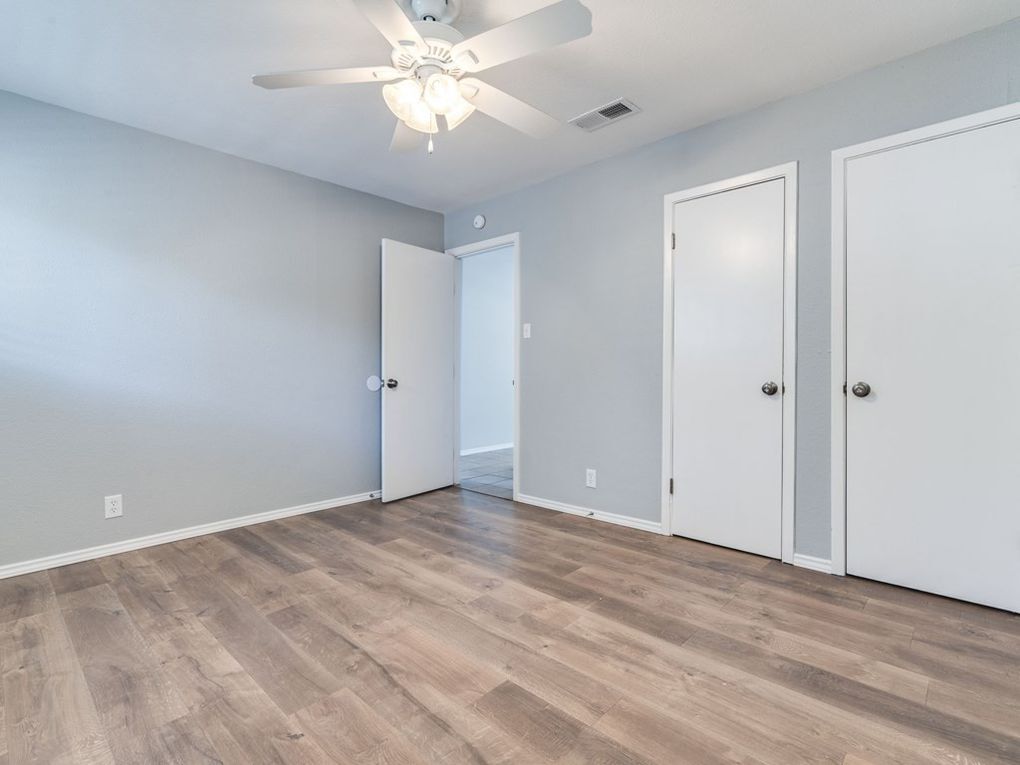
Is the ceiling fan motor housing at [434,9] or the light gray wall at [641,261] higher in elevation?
the ceiling fan motor housing at [434,9]

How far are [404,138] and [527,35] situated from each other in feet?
2.80

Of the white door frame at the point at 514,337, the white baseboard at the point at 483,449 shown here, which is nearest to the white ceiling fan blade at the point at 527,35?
the white door frame at the point at 514,337

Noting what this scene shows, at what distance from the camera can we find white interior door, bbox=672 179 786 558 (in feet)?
8.44

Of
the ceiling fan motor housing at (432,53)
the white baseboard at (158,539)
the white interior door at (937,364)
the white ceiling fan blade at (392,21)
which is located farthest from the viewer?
the white baseboard at (158,539)

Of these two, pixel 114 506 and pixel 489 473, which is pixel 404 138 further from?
pixel 489 473

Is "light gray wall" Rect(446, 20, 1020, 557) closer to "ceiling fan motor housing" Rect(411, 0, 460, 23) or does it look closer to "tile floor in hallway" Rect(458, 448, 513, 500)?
"tile floor in hallway" Rect(458, 448, 513, 500)

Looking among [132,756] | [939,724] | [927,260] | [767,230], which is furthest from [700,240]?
[132,756]

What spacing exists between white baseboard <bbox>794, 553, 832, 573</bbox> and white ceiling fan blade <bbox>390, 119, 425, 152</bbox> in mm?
2778

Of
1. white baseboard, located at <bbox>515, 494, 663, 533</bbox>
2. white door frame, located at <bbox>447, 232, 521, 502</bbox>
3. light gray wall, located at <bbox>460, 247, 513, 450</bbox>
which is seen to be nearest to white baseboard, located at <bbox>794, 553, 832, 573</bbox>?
white baseboard, located at <bbox>515, 494, 663, 533</bbox>

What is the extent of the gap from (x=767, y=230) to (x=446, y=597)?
2.48 meters

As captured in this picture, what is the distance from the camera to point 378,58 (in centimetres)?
213

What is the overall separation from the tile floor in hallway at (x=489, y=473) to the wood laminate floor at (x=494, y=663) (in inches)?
60.5

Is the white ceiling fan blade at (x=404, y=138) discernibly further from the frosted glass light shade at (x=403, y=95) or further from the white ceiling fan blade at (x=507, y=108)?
the white ceiling fan blade at (x=507, y=108)

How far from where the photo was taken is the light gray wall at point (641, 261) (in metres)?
2.18
